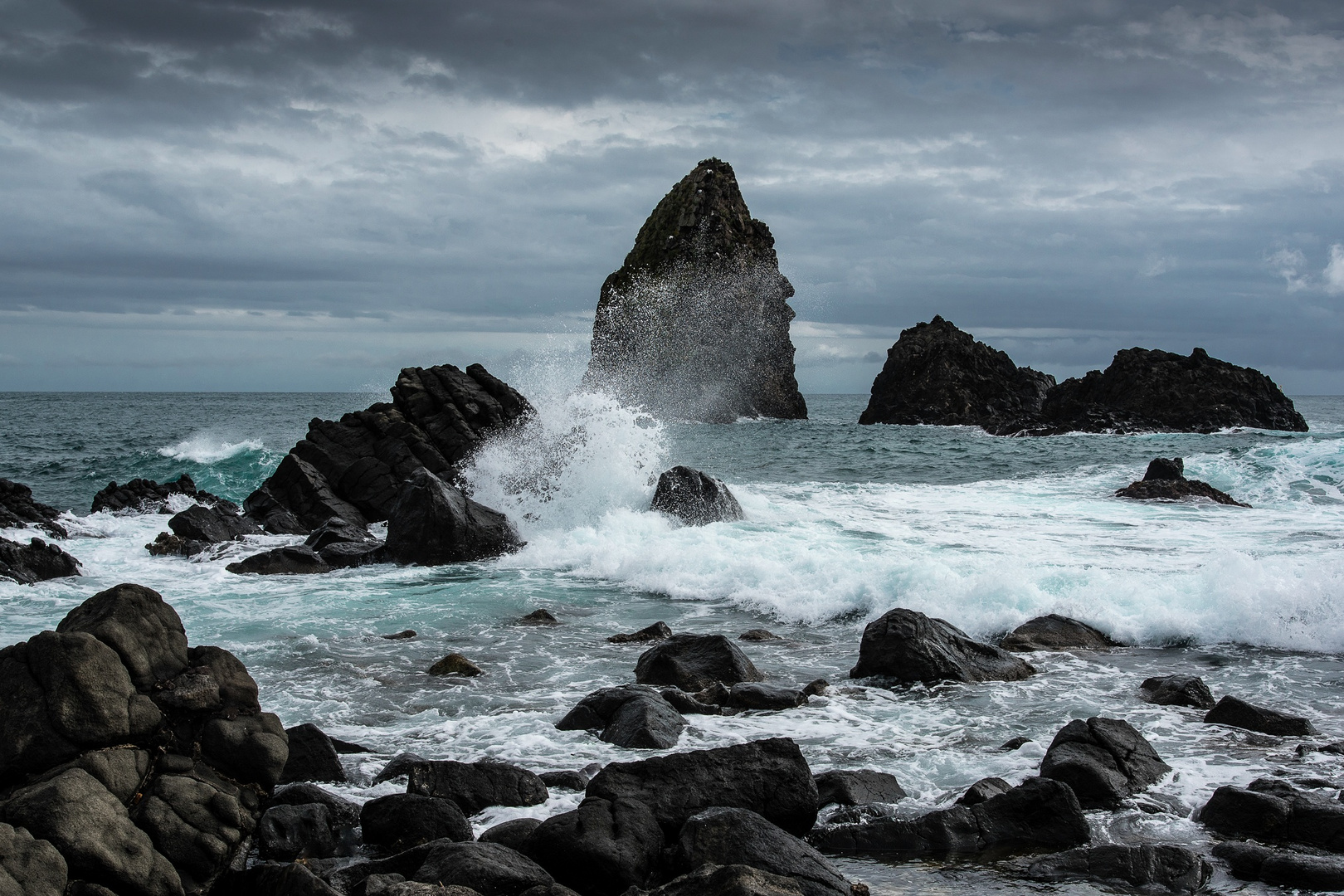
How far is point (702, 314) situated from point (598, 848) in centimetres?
6863

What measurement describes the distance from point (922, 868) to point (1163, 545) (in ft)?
41.6

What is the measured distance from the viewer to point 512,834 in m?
5.12

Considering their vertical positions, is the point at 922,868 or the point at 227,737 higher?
the point at 227,737

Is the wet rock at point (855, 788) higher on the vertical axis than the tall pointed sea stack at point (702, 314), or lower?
lower

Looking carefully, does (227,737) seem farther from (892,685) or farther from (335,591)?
(335,591)

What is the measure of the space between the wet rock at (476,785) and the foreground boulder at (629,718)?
110cm

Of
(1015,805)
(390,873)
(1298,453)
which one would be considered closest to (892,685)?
(1015,805)

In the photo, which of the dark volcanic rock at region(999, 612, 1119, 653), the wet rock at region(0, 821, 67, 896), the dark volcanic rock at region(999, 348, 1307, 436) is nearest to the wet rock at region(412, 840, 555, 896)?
the wet rock at region(0, 821, 67, 896)

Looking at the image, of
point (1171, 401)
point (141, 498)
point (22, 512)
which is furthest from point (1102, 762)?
point (1171, 401)

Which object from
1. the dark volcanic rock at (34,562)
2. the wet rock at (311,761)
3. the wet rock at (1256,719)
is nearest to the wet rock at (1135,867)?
the wet rock at (1256,719)

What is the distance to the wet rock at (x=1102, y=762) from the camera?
5.78 meters

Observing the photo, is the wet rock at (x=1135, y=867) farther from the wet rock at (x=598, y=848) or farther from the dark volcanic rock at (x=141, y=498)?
the dark volcanic rock at (x=141, y=498)

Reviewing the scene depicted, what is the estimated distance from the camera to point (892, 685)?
27.7 ft

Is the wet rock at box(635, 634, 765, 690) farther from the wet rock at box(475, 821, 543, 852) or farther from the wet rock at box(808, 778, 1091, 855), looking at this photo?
the wet rock at box(475, 821, 543, 852)
